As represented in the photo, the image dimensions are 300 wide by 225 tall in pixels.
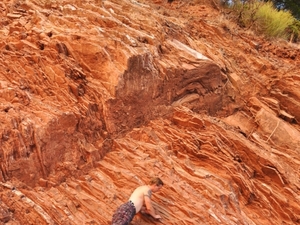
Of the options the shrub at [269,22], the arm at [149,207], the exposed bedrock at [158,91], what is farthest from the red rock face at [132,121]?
the shrub at [269,22]

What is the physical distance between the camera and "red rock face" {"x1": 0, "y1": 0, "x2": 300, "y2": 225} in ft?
19.0

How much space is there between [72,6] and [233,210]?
228 inches

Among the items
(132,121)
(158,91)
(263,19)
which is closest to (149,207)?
(132,121)

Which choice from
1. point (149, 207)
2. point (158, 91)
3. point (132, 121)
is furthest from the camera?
point (158, 91)

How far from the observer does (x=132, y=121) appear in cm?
729

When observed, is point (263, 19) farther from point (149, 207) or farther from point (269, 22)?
point (149, 207)

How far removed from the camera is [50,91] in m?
6.86

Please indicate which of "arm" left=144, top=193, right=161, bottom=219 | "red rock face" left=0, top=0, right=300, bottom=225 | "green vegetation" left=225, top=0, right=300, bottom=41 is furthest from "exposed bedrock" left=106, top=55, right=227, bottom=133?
"green vegetation" left=225, top=0, right=300, bottom=41

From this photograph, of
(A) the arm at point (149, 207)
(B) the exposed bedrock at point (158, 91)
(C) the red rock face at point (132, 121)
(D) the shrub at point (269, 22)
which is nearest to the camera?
(A) the arm at point (149, 207)

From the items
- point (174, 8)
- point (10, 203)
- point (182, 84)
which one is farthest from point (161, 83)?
point (174, 8)

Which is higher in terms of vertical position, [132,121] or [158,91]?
[158,91]

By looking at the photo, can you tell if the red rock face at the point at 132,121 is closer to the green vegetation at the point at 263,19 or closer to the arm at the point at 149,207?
the arm at the point at 149,207

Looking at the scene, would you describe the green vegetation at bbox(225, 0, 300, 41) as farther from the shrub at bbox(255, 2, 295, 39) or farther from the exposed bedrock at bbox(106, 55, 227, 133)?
the exposed bedrock at bbox(106, 55, 227, 133)

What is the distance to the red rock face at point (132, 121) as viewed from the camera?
578 cm
